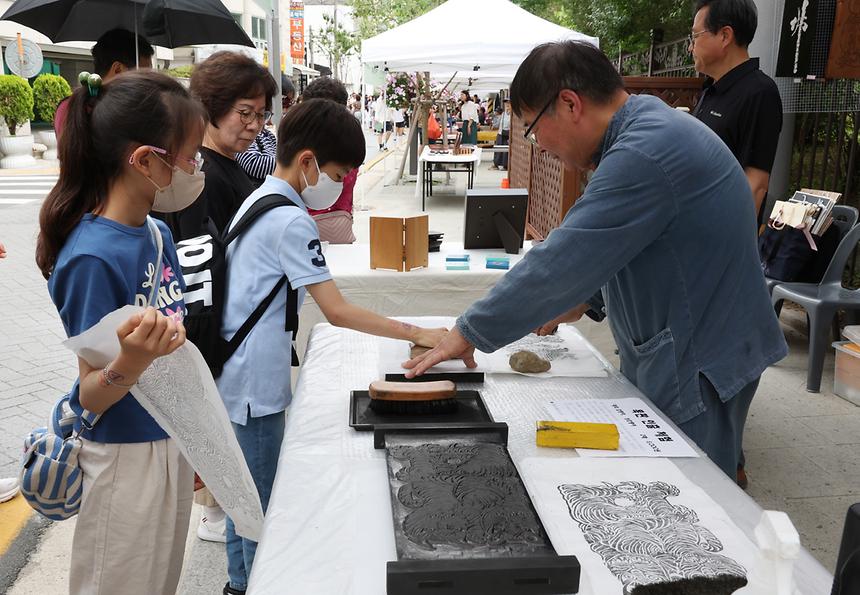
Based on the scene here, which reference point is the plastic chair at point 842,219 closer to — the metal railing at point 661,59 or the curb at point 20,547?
the metal railing at point 661,59

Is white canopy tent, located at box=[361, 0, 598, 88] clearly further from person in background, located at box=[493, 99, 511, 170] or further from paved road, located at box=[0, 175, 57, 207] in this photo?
person in background, located at box=[493, 99, 511, 170]

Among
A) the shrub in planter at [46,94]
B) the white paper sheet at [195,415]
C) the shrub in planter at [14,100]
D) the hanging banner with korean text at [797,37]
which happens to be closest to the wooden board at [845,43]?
the hanging banner with korean text at [797,37]

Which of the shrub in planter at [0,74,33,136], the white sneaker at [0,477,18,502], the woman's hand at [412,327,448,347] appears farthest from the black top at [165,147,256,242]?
the shrub in planter at [0,74,33,136]

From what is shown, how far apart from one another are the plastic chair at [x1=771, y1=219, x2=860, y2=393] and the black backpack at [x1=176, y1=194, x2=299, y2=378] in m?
3.35

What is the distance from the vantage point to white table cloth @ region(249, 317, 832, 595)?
113 cm

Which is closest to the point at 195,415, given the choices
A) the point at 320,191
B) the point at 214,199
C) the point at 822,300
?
the point at 320,191

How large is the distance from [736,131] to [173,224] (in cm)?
248

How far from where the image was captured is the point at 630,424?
1.70m

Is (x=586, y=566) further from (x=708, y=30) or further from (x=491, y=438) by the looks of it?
(x=708, y=30)

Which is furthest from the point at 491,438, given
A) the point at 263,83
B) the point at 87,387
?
the point at 263,83

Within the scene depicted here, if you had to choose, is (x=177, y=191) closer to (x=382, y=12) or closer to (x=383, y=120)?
(x=383, y=120)

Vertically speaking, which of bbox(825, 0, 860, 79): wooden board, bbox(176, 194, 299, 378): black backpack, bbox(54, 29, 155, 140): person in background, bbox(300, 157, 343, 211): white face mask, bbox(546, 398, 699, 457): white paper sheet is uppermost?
bbox(825, 0, 860, 79): wooden board

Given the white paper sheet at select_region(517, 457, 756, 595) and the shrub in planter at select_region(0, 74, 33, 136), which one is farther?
the shrub in planter at select_region(0, 74, 33, 136)

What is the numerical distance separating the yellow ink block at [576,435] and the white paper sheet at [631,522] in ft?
0.18
